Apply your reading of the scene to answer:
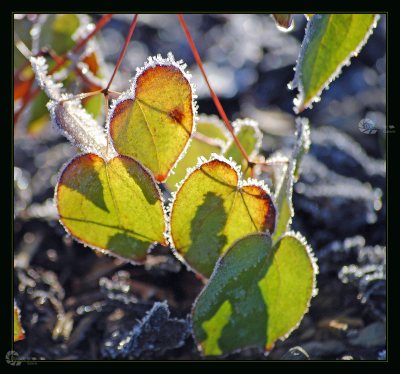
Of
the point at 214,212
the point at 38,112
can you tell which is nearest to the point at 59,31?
the point at 38,112

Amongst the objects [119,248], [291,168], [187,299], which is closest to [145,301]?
[187,299]

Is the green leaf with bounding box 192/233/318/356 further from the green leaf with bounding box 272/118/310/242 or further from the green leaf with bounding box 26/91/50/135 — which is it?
the green leaf with bounding box 26/91/50/135

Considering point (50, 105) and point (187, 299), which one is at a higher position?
point (50, 105)

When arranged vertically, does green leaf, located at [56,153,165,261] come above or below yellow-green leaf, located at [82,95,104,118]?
below

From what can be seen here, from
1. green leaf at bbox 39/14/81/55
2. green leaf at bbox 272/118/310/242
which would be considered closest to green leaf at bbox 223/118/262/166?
green leaf at bbox 272/118/310/242

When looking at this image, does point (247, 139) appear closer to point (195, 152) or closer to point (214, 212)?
point (195, 152)

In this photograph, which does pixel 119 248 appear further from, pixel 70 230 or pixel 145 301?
pixel 145 301

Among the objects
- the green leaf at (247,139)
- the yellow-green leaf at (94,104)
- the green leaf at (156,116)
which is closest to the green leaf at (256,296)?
the green leaf at (156,116)
